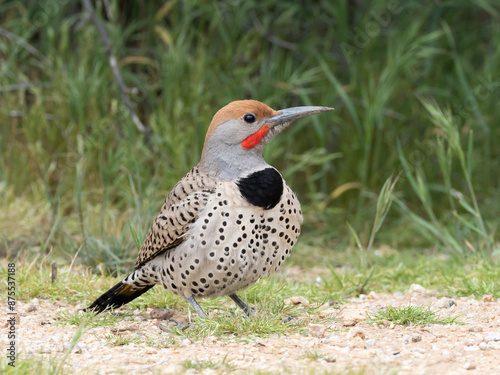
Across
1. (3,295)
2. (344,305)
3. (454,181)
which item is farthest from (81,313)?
(454,181)

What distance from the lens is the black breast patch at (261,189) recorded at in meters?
3.62

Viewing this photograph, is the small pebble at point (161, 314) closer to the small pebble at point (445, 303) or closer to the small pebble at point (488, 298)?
the small pebble at point (445, 303)

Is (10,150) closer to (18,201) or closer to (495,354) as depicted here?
(18,201)

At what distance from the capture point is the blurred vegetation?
599cm

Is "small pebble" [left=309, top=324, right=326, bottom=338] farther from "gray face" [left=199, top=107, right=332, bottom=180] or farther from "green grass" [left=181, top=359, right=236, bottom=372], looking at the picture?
"gray face" [left=199, top=107, right=332, bottom=180]

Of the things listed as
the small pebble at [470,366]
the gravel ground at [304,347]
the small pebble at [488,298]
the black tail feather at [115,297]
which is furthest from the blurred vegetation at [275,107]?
the small pebble at [470,366]

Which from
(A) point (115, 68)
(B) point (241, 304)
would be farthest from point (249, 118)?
(A) point (115, 68)

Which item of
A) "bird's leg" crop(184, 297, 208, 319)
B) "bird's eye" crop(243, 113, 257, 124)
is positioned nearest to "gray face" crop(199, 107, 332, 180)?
"bird's eye" crop(243, 113, 257, 124)

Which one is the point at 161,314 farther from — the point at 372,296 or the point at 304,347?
the point at 372,296

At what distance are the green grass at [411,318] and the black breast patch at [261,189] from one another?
2.56 ft

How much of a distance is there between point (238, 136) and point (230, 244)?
0.61 meters

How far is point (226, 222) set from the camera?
358 cm

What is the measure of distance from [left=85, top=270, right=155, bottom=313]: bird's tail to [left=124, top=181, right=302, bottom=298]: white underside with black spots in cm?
26

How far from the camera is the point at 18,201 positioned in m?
6.02
